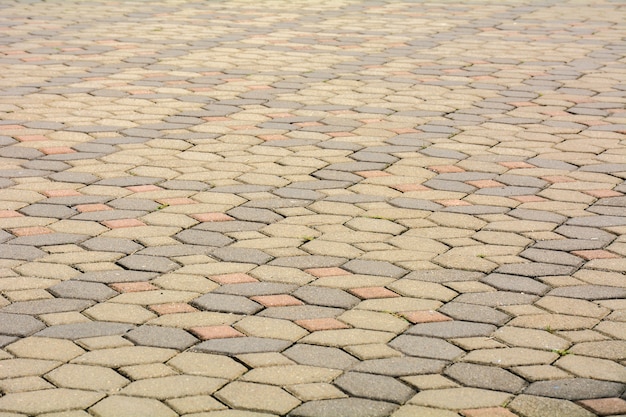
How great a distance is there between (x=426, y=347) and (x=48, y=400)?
4.34ft

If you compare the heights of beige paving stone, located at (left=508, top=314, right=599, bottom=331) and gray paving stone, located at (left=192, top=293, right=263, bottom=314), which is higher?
gray paving stone, located at (left=192, top=293, right=263, bottom=314)

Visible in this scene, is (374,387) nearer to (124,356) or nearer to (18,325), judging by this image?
(124,356)

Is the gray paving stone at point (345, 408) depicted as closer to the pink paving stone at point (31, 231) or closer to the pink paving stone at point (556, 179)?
the pink paving stone at point (31, 231)

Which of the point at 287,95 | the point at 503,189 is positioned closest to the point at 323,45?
the point at 287,95

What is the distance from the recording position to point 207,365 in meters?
3.73

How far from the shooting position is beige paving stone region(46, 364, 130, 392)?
356 centimetres

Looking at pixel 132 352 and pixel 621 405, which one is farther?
pixel 132 352

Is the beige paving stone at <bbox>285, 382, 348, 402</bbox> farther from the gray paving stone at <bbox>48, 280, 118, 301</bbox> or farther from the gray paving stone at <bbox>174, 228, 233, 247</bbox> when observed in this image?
the gray paving stone at <bbox>174, 228, 233, 247</bbox>

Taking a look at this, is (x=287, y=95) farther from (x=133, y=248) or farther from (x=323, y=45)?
(x=133, y=248)

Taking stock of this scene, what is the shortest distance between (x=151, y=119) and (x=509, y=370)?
171 inches

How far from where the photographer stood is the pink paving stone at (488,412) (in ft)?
11.1

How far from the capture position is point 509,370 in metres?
3.71

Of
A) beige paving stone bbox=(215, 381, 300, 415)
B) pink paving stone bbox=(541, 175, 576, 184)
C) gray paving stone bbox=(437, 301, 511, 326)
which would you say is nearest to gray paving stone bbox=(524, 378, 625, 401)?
gray paving stone bbox=(437, 301, 511, 326)

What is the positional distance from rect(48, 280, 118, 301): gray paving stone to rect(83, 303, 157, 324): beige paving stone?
0.10 metres
